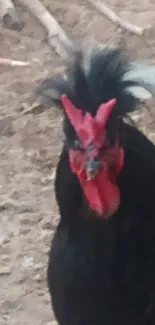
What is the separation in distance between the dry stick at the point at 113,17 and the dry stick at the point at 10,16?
31 centimetres

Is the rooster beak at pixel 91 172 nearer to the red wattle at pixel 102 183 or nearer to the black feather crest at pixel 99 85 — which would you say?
the red wattle at pixel 102 183

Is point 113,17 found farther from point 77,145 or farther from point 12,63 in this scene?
point 77,145

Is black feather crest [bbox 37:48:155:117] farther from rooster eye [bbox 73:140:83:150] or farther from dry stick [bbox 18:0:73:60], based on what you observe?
dry stick [bbox 18:0:73:60]

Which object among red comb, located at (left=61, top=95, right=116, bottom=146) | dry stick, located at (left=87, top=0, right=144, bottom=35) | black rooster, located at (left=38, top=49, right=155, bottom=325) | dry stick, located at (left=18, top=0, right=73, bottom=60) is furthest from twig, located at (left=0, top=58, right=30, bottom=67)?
red comb, located at (left=61, top=95, right=116, bottom=146)

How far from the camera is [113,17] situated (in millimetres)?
3615

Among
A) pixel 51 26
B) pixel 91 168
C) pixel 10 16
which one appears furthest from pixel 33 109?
pixel 91 168

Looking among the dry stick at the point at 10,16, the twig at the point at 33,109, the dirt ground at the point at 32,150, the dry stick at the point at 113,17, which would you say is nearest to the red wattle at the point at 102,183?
the dirt ground at the point at 32,150

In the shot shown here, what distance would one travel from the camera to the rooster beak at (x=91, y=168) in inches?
66.7

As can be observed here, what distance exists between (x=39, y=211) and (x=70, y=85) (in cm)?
95

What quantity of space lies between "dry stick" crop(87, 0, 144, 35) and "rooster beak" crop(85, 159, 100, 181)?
6.25 ft

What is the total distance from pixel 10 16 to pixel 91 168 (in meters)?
2.06

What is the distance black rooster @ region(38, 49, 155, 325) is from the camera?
5.69 feet

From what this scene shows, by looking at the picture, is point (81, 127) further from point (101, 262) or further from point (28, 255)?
point (28, 255)

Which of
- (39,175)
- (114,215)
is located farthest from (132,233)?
(39,175)
